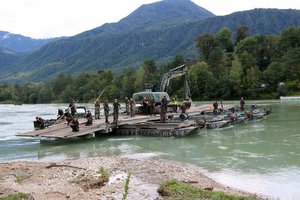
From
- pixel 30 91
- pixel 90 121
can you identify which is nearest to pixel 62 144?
pixel 90 121

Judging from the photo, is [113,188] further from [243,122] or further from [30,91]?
[30,91]

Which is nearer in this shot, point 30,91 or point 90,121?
point 90,121

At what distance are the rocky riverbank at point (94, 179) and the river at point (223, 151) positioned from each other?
4.68 feet

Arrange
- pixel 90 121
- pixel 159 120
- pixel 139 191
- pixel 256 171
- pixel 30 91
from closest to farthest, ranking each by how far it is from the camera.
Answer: pixel 139 191, pixel 256 171, pixel 90 121, pixel 159 120, pixel 30 91

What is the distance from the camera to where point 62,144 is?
1155 inches

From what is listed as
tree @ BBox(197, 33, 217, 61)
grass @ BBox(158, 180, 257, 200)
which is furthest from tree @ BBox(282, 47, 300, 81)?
grass @ BBox(158, 180, 257, 200)

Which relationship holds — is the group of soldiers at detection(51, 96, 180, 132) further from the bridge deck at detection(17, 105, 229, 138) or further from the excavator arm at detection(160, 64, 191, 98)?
the excavator arm at detection(160, 64, 191, 98)

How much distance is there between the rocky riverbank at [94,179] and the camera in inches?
559

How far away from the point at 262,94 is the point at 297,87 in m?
9.22

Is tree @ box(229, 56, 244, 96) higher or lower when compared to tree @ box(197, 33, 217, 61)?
lower

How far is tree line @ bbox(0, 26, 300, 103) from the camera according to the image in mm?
112375

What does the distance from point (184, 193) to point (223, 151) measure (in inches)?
439

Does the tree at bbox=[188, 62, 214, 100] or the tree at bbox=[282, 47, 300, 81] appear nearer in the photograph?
the tree at bbox=[282, 47, 300, 81]

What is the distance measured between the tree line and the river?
5872 cm
